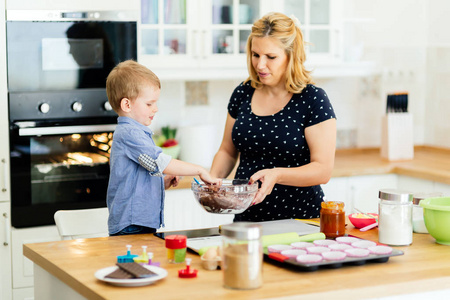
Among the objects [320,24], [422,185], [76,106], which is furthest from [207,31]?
[422,185]

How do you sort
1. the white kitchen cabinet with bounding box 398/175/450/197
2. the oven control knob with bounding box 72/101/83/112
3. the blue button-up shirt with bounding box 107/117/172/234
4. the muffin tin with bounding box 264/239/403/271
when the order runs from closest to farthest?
the muffin tin with bounding box 264/239/403/271
the blue button-up shirt with bounding box 107/117/172/234
the oven control knob with bounding box 72/101/83/112
the white kitchen cabinet with bounding box 398/175/450/197

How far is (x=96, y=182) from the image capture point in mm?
3504

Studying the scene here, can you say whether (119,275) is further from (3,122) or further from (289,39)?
(3,122)

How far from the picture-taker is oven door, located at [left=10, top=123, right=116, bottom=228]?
131 inches

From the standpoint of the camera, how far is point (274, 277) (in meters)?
1.80

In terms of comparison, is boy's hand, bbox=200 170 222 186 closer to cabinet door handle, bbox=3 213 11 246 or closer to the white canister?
the white canister

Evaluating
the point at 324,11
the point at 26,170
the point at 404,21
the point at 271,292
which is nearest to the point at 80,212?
the point at 26,170

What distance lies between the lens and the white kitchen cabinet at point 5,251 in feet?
10.9

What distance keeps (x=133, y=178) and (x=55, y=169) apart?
1.18 m

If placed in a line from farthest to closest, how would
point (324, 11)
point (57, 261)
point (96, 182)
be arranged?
point (324, 11) → point (96, 182) → point (57, 261)

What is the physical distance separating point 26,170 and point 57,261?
4.76ft

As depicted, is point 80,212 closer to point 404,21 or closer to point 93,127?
point 93,127

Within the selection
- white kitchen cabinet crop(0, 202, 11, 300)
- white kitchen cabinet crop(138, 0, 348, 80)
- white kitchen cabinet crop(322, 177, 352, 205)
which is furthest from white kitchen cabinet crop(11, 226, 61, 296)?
white kitchen cabinet crop(322, 177, 352, 205)

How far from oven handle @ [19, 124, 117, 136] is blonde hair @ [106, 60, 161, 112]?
1.04 metres
